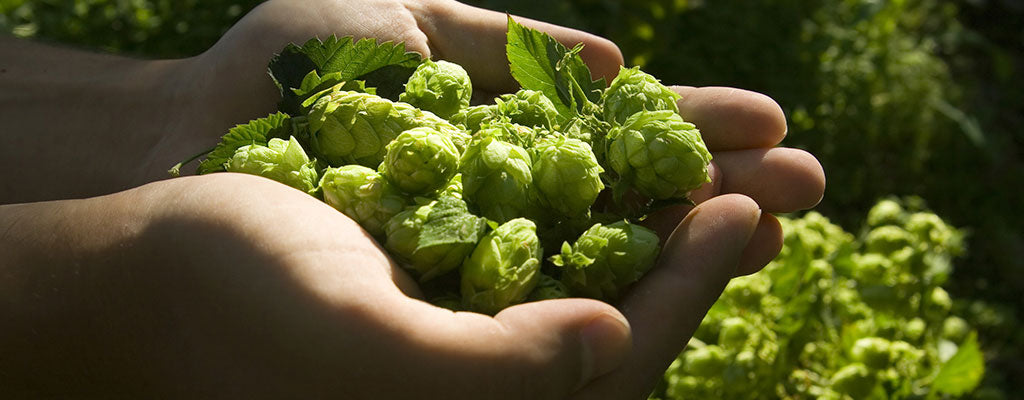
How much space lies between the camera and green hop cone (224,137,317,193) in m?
1.66

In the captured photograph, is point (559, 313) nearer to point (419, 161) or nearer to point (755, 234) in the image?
point (419, 161)

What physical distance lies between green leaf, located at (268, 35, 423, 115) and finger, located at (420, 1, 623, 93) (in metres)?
0.31

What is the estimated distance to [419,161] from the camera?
156 centimetres

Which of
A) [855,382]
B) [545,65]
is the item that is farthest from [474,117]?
[855,382]

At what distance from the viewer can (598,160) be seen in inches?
72.0

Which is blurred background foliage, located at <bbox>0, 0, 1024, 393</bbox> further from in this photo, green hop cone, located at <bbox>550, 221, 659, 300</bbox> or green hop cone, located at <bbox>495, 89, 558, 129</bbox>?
green hop cone, located at <bbox>550, 221, 659, 300</bbox>

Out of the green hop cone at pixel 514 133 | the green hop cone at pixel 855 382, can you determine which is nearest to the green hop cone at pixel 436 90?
the green hop cone at pixel 514 133

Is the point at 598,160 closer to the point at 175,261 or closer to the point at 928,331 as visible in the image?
the point at 175,261

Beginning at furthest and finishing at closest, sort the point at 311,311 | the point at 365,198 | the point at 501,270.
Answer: the point at 365,198, the point at 501,270, the point at 311,311

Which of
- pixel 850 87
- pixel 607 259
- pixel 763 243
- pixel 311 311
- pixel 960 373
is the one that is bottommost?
pixel 850 87

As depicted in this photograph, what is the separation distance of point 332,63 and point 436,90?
256 mm

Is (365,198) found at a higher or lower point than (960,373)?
higher

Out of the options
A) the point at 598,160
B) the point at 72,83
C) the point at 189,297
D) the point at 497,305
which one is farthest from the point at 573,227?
the point at 72,83

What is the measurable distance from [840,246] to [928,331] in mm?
317
